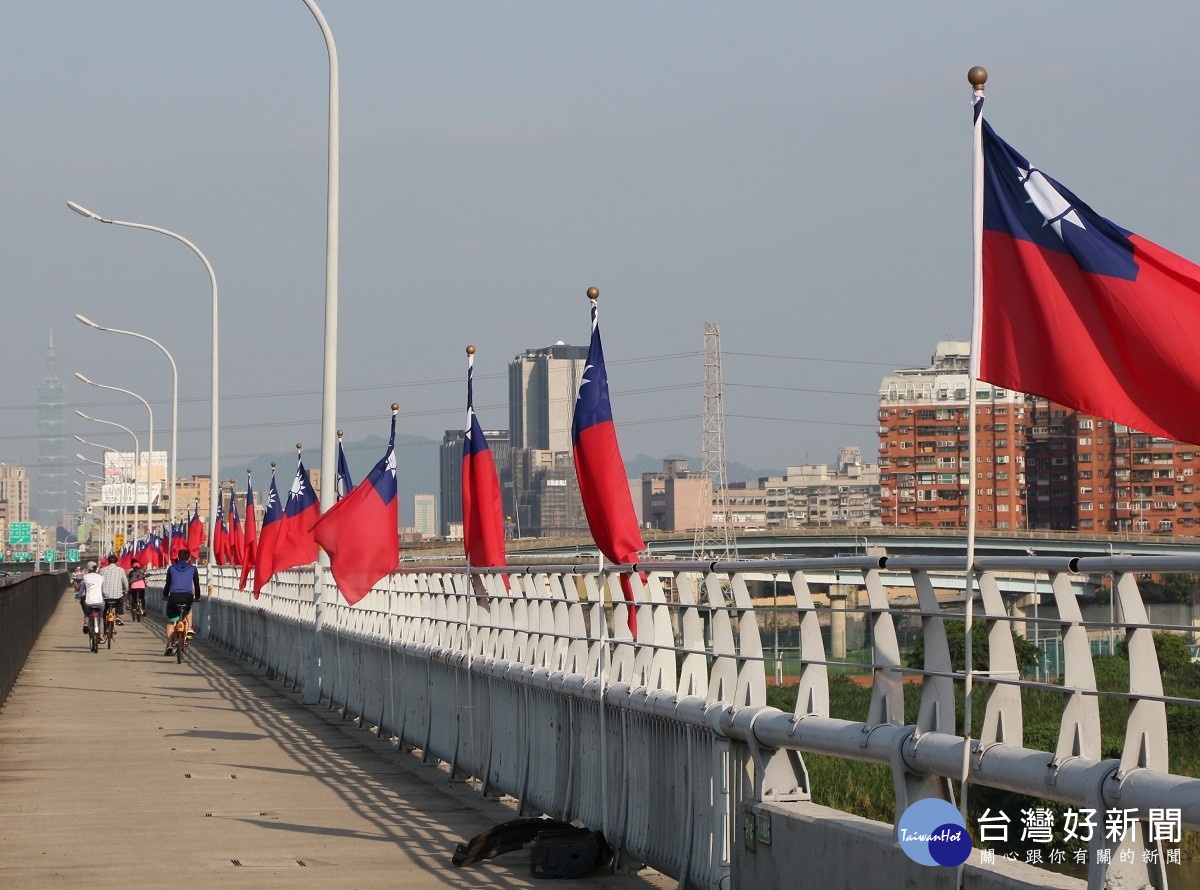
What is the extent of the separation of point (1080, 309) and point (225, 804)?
8718mm

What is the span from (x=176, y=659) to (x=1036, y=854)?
28.4 meters

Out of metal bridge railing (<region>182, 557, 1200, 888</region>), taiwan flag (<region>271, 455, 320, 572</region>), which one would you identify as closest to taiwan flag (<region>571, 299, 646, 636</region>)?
metal bridge railing (<region>182, 557, 1200, 888</region>)

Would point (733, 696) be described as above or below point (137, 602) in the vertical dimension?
above

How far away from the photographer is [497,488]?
17.4m

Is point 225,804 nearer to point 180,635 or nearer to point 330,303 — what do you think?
point 330,303

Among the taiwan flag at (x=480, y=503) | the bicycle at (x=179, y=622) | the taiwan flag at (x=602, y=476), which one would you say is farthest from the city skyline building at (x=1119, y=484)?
the taiwan flag at (x=602, y=476)

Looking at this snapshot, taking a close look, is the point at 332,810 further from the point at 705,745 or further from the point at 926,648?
the point at 926,648

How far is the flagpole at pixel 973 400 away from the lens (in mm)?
6828

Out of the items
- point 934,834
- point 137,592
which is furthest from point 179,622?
point 934,834

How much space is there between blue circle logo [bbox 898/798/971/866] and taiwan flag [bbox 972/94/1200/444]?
1.63m

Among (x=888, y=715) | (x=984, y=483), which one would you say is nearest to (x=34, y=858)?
(x=888, y=715)

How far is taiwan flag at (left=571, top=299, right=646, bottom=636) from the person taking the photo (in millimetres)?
12195

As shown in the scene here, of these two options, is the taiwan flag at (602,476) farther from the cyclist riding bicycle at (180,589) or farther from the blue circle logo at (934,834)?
the cyclist riding bicycle at (180,589)

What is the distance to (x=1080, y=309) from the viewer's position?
7211 mm
